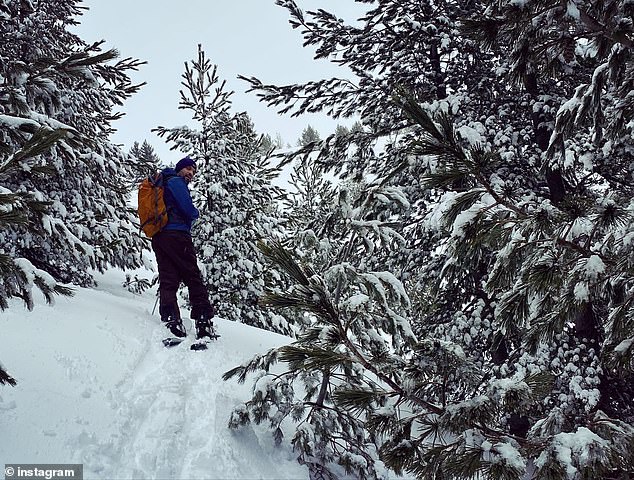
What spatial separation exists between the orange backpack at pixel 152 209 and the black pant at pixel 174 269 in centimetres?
13

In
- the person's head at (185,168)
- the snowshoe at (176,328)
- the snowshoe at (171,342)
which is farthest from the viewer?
the person's head at (185,168)

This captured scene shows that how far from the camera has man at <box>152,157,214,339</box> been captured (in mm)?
6215

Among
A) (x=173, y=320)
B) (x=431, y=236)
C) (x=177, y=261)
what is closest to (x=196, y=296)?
(x=173, y=320)

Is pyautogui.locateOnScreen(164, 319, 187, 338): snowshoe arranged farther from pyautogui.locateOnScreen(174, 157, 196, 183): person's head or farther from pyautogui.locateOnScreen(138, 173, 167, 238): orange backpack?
pyautogui.locateOnScreen(174, 157, 196, 183): person's head

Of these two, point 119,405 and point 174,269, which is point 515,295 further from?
point 174,269

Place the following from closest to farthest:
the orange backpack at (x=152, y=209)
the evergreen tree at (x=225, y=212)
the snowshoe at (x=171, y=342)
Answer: the snowshoe at (x=171, y=342) < the orange backpack at (x=152, y=209) < the evergreen tree at (x=225, y=212)

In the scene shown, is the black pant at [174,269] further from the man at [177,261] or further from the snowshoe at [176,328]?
the snowshoe at [176,328]

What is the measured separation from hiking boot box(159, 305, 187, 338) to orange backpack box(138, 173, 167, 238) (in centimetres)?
108

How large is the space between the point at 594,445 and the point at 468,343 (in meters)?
4.75

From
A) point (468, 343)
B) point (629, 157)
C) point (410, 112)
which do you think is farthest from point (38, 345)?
point (629, 157)

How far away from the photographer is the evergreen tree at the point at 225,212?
1220 centimetres

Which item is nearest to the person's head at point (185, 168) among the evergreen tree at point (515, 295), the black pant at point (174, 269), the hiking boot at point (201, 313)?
the black pant at point (174, 269)

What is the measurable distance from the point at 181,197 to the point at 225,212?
22.5 ft

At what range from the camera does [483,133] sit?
6.76 meters
